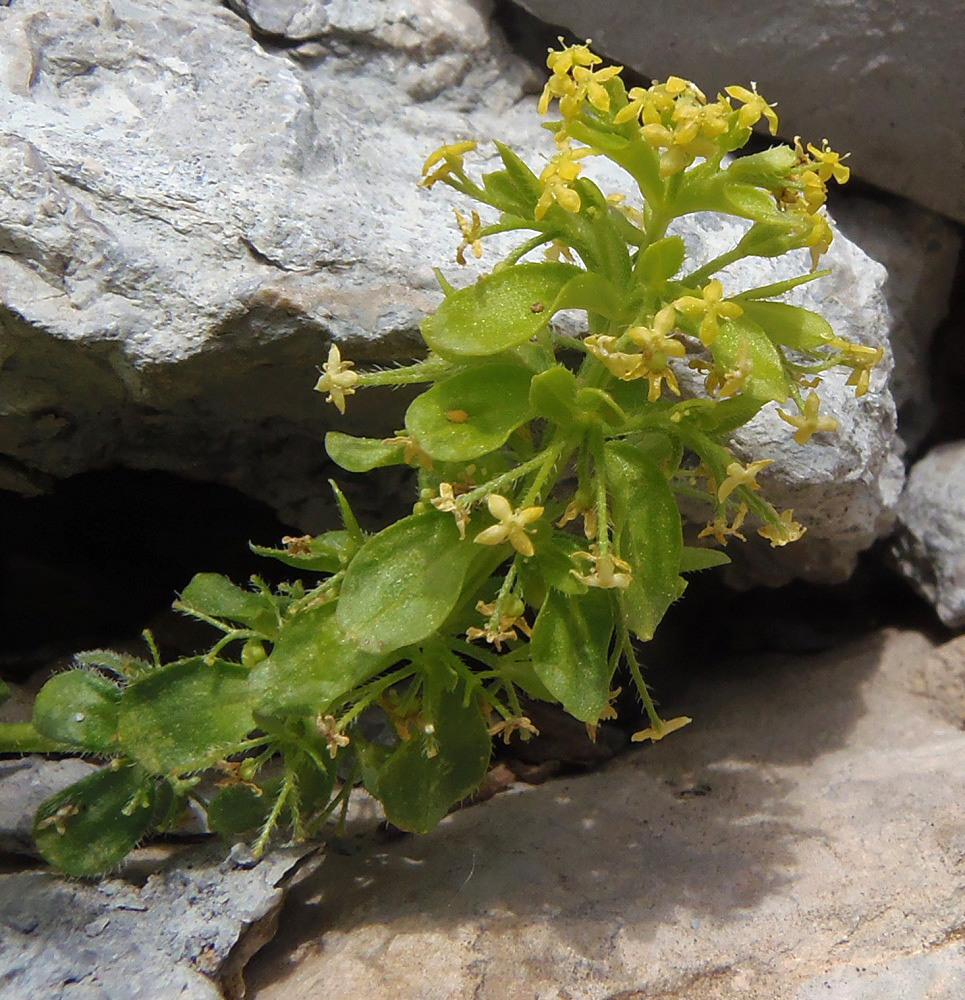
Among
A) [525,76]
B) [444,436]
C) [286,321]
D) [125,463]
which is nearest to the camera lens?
[444,436]

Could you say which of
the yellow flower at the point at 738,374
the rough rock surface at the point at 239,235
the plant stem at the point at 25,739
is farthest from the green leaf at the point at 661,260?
the plant stem at the point at 25,739

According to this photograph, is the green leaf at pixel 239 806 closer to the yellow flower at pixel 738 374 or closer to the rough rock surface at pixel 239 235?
the rough rock surface at pixel 239 235

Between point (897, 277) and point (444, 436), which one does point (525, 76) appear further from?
point (444, 436)

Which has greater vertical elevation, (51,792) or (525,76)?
(525,76)

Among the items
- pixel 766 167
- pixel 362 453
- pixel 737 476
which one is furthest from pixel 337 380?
pixel 766 167

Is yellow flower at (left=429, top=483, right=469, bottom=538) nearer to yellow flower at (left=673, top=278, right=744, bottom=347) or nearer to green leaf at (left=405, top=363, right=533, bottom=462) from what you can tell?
green leaf at (left=405, top=363, right=533, bottom=462)

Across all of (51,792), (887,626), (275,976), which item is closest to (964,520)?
(887,626)
